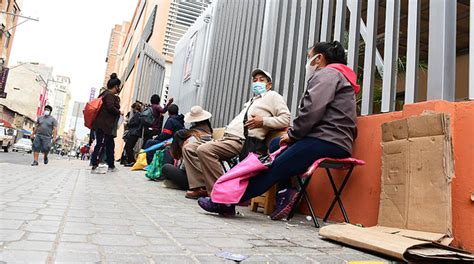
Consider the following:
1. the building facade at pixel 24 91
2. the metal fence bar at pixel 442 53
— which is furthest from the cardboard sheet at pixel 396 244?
the building facade at pixel 24 91

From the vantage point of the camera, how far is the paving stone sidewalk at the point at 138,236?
1.61 m

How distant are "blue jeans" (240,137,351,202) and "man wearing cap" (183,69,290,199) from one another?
2.49ft

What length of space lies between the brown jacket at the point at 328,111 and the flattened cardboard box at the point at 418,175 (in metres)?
0.38

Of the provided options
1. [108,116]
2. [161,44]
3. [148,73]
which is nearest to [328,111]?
[108,116]

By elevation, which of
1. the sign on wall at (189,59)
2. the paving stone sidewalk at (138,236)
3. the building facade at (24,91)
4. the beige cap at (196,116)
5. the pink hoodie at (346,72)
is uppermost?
the building facade at (24,91)

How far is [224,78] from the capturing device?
666cm

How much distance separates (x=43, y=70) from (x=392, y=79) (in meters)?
74.1

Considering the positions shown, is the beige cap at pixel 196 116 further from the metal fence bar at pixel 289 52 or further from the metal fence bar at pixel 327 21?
the metal fence bar at pixel 327 21

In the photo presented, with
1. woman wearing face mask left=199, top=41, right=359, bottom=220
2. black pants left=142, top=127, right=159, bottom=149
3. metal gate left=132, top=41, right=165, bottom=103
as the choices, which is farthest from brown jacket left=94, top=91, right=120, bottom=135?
metal gate left=132, top=41, right=165, bottom=103

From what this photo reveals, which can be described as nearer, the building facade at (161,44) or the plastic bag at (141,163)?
the plastic bag at (141,163)

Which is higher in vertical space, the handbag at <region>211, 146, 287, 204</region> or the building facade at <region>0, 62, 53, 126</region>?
the building facade at <region>0, 62, 53, 126</region>

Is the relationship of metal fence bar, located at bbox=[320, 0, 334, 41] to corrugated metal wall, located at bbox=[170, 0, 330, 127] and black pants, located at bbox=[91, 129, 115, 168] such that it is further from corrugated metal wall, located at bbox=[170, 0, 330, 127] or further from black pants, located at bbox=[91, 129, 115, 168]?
black pants, located at bbox=[91, 129, 115, 168]

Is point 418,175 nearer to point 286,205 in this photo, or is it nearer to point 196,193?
point 286,205

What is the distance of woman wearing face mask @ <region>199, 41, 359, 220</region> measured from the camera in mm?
2902
